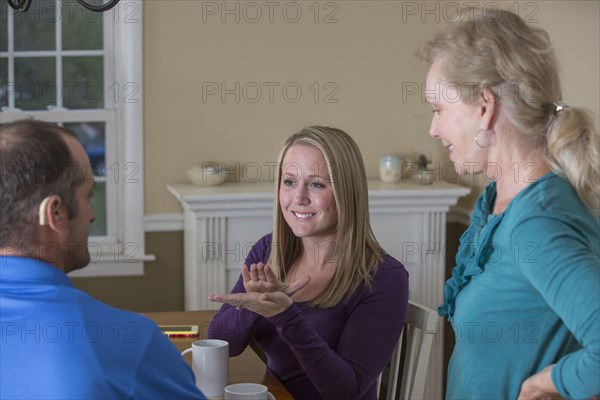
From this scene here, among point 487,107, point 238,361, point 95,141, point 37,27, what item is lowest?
point 238,361

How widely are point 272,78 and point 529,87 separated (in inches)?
98.9

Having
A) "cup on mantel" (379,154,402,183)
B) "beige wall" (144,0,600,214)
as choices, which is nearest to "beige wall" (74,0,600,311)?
"beige wall" (144,0,600,214)

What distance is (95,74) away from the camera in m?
4.04

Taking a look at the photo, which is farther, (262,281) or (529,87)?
(262,281)

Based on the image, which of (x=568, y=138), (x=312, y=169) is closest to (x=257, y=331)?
(x=312, y=169)

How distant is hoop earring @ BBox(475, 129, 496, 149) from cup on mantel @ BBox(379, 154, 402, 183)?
2369mm

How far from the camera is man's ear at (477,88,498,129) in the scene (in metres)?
1.66

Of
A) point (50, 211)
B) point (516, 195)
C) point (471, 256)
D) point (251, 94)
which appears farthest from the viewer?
point (251, 94)

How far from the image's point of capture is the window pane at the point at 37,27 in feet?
12.9

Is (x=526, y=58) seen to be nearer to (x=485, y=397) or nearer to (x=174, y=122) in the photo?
(x=485, y=397)

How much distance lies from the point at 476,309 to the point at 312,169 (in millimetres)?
952

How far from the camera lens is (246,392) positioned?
2051 millimetres

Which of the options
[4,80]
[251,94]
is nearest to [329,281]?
[251,94]

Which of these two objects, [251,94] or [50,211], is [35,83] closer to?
[251,94]
